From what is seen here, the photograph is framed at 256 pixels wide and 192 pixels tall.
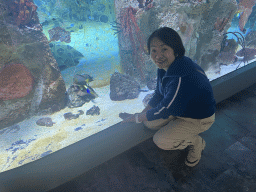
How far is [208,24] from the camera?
495 centimetres

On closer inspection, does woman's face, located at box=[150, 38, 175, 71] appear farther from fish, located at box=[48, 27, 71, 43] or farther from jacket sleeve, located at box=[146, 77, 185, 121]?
fish, located at box=[48, 27, 71, 43]

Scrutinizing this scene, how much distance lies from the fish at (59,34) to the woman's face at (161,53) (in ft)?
13.1

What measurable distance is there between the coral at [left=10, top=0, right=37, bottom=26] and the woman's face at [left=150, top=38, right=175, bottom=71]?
334cm

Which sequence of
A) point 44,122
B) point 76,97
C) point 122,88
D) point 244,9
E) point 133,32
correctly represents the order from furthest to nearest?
point 244,9 → point 133,32 → point 122,88 → point 76,97 → point 44,122

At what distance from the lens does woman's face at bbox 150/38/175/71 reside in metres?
1.06

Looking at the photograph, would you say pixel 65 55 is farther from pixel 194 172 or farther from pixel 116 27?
Result: pixel 194 172

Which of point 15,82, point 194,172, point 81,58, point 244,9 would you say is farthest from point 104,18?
point 244,9

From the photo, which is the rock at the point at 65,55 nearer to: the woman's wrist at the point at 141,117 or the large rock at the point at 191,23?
the large rock at the point at 191,23

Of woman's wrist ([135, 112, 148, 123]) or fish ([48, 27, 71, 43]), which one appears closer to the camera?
woman's wrist ([135, 112, 148, 123])

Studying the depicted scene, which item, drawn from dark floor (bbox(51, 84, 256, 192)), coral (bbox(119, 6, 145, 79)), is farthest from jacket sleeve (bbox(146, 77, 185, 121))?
coral (bbox(119, 6, 145, 79))

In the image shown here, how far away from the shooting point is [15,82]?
2.93 metres

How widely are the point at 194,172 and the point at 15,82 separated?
12.0 feet

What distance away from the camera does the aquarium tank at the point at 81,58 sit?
2.82 metres

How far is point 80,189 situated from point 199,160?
1.21 m
